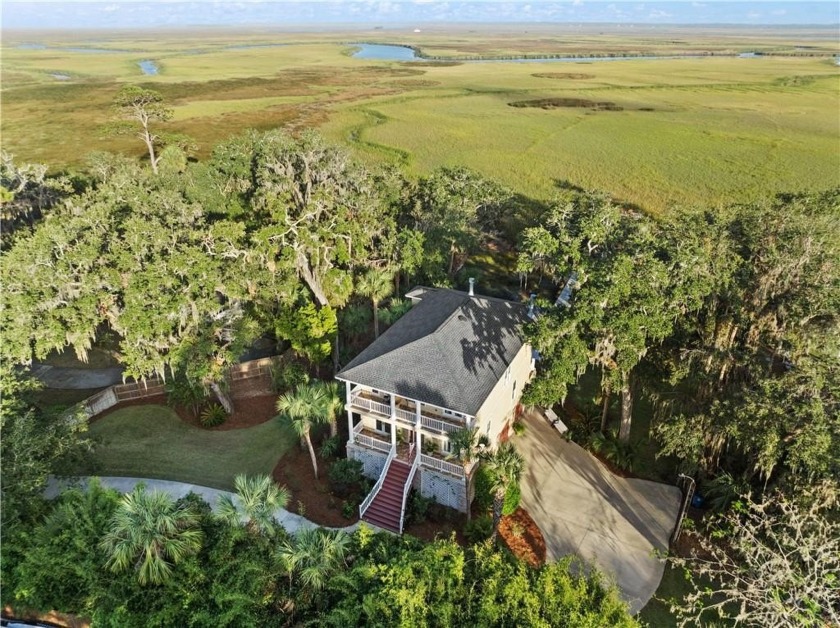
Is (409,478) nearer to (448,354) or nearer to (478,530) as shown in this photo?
(478,530)

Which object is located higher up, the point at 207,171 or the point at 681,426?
the point at 207,171

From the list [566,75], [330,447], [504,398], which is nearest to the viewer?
[504,398]

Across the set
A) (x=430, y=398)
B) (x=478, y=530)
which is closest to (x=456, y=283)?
(x=430, y=398)

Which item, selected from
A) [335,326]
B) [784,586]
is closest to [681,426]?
[784,586]

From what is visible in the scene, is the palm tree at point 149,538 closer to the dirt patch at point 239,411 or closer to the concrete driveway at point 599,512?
the dirt patch at point 239,411

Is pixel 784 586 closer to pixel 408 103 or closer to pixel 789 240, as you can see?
pixel 789 240

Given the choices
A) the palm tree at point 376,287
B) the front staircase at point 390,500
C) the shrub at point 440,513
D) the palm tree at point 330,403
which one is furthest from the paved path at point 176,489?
the palm tree at point 376,287
